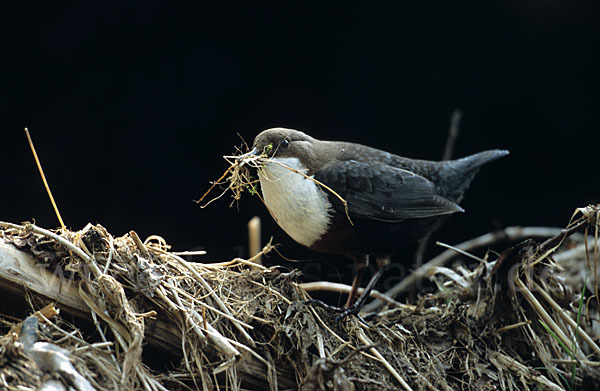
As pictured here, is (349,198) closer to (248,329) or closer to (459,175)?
(459,175)

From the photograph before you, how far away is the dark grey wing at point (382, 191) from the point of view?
9.09 feet

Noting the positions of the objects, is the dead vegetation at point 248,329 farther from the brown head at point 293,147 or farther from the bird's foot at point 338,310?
the brown head at point 293,147

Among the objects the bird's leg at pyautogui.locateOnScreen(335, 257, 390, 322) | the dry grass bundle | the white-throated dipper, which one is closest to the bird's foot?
the bird's leg at pyautogui.locateOnScreen(335, 257, 390, 322)

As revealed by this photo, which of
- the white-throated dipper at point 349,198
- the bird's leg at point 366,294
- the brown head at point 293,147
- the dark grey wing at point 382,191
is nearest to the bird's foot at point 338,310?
the bird's leg at point 366,294

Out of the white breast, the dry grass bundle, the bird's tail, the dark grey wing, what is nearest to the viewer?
the dry grass bundle

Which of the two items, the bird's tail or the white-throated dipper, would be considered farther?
the bird's tail

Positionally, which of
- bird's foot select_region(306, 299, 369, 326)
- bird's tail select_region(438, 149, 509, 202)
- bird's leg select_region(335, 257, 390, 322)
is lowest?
bird's leg select_region(335, 257, 390, 322)

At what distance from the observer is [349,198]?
2.76 metres

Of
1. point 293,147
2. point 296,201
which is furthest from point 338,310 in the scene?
point 293,147

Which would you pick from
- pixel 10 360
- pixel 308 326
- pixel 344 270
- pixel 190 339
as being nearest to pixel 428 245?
pixel 344 270

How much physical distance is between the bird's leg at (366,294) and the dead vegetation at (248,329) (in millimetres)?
40

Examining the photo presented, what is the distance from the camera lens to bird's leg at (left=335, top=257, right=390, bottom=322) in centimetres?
229

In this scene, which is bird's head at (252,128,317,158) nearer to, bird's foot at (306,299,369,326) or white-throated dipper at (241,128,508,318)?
white-throated dipper at (241,128,508,318)

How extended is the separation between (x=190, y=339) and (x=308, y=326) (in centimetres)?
44
